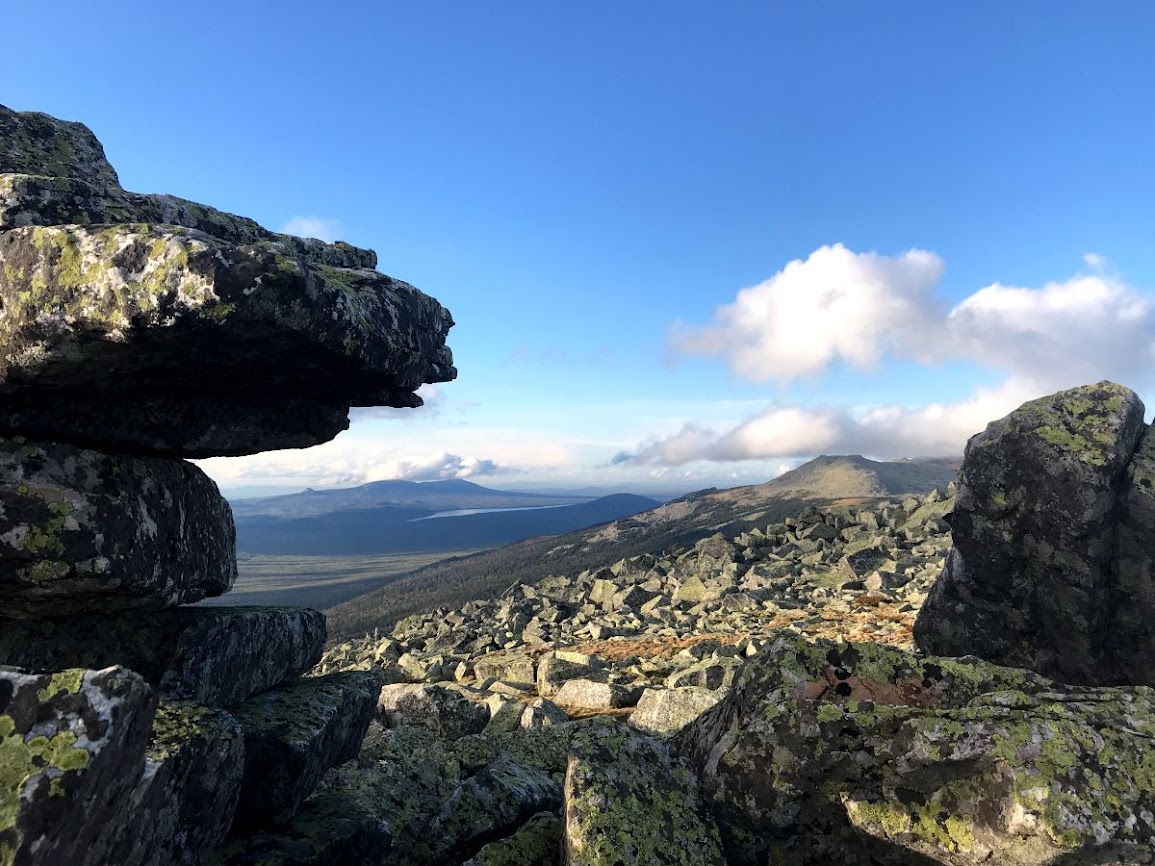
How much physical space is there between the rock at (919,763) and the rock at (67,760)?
24.8 ft

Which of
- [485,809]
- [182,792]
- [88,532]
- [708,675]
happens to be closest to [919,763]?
[485,809]

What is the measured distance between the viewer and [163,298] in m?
8.95

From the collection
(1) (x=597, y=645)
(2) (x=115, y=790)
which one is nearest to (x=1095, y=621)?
(2) (x=115, y=790)

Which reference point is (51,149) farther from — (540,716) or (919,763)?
(540,716)

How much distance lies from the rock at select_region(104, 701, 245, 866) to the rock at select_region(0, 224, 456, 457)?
5.10m

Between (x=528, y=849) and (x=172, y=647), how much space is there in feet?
24.1

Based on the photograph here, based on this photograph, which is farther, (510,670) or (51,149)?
(510,670)

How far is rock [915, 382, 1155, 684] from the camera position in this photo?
15.0m

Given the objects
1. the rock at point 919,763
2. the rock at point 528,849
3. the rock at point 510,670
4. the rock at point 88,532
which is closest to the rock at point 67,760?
the rock at point 88,532

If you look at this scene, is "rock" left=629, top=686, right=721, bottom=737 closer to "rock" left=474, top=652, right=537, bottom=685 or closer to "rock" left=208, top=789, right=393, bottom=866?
"rock" left=474, top=652, right=537, bottom=685

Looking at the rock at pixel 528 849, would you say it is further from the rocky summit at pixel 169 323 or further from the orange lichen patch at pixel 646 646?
the orange lichen patch at pixel 646 646

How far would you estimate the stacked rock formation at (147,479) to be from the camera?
6477 mm

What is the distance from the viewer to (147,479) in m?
11.5

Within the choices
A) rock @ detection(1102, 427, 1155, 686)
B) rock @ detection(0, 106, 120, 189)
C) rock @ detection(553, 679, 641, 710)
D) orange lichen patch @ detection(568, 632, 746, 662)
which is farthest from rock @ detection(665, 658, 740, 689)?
rock @ detection(0, 106, 120, 189)
